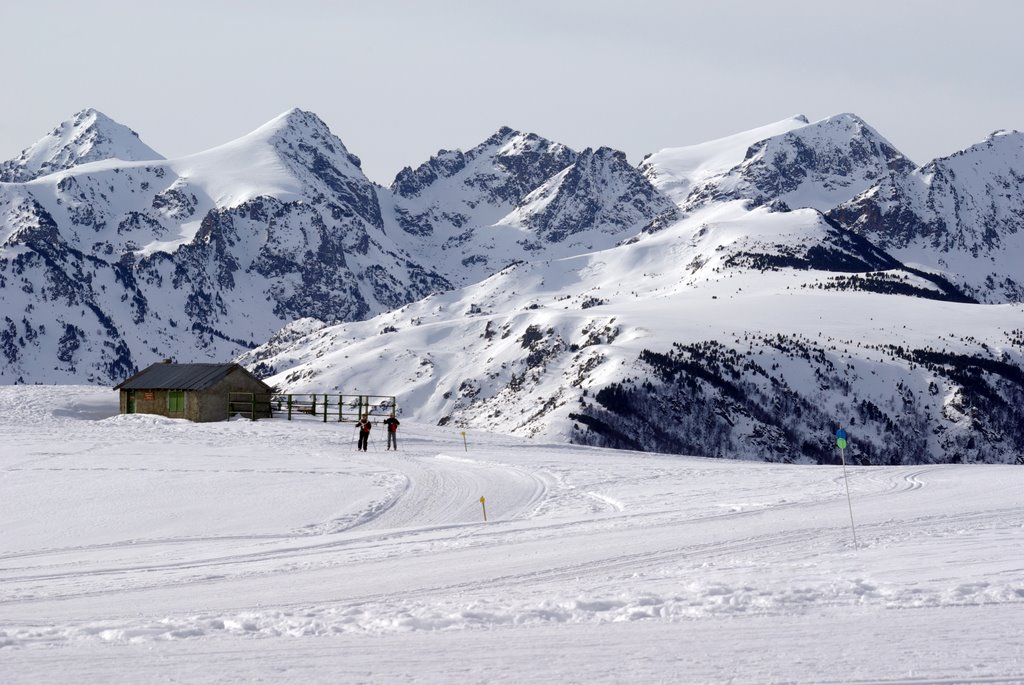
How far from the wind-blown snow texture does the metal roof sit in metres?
25.5

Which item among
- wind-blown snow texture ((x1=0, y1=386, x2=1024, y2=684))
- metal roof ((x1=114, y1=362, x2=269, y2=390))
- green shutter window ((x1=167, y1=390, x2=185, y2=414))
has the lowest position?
wind-blown snow texture ((x1=0, y1=386, x2=1024, y2=684))

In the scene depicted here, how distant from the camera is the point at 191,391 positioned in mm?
65312

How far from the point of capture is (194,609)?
1672 cm

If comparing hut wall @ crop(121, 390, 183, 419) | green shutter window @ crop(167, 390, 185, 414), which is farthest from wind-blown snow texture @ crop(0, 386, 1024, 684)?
hut wall @ crop(121, 390, 183, 419)

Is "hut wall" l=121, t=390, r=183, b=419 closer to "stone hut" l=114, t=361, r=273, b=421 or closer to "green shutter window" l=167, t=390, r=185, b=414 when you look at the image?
"stone hut" l=114, t=361, r=273, b=421

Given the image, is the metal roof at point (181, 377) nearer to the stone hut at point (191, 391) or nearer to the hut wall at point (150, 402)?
the stone hut at point (191, 391)

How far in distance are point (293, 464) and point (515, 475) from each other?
341 inches

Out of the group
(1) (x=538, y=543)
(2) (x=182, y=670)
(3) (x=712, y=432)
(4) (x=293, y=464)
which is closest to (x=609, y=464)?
(4) (x=293, y=464)

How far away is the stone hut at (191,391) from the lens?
214 feet

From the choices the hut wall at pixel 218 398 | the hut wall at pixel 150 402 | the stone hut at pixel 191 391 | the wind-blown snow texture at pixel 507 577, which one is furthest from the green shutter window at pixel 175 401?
the wind-blown snow texture at pixel 507 577

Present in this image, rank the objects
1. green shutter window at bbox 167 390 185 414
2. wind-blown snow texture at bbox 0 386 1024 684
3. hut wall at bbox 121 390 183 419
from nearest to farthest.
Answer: wind-blown snow texture at bbox 0 386 1024 684 → green shutter window at bbox 167 390 185 414 → hut wall at bbox 121 390 183 419

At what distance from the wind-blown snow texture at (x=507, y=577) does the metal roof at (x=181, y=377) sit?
25.5 m

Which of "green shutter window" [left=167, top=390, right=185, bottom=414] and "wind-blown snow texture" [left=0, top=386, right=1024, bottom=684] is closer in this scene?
"wind-blown snow texture" [left=0, top=386, right=1024, bottom=684]

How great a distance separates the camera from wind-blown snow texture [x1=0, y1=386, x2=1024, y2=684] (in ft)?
43.7
